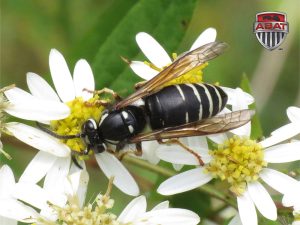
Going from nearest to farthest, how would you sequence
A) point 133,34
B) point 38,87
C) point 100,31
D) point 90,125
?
point 90,125, point 38,87, point 133,34, point 100,31

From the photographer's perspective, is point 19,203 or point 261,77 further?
point 261,77

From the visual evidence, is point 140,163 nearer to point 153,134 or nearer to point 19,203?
point 153,134

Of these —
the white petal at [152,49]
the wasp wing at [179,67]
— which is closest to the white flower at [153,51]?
the white petal at [152,49]

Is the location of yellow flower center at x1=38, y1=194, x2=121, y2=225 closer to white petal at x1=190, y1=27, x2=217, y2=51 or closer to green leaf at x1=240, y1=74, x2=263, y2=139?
green leaf at x1=240, y1=74, x2=263, y2=139

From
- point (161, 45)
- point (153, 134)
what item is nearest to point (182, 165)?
point (153, 134)

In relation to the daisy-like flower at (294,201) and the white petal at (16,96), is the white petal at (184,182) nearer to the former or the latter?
the daisy-like flower at (294,201)

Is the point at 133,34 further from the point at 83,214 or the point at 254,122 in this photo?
the point at 83,214

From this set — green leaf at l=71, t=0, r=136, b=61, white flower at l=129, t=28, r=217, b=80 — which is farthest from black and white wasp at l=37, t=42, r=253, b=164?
green leaf at l=71, t=0, r=136, b=61

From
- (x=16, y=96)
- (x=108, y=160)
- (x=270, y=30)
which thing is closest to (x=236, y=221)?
(x=108, y=160)
